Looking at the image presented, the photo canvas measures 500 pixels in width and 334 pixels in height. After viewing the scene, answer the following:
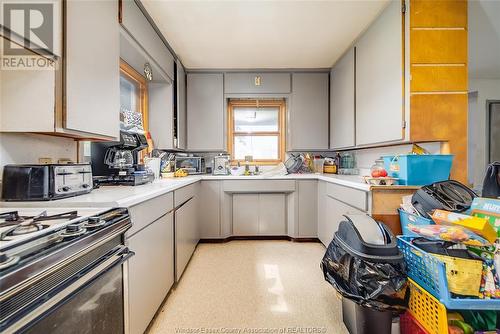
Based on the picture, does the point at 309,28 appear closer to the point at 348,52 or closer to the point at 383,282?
the point at 348,52

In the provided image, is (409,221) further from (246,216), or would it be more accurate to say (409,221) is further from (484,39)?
(484,39)

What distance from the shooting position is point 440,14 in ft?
5.57

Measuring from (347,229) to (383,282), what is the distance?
0.32 metres

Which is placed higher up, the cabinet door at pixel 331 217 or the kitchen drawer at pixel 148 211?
the kitchen drawer at pixel 148 211

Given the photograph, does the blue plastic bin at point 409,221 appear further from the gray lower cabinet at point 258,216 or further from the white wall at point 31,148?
the white wall at point 31,148

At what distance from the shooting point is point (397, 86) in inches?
71.4

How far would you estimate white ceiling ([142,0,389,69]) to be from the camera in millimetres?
1935

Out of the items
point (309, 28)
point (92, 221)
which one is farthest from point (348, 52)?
point (92, 221)

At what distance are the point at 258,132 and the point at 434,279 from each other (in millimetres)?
2818

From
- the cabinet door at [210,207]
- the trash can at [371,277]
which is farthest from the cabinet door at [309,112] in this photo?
the trash can at [371,277]

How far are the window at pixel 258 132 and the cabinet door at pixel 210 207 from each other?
0.81m

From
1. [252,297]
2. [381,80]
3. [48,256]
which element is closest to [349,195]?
[381,80]

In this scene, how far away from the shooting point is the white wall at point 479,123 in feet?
12.3

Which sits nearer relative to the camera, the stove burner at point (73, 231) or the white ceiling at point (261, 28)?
the stove burner at point (73, 231)
